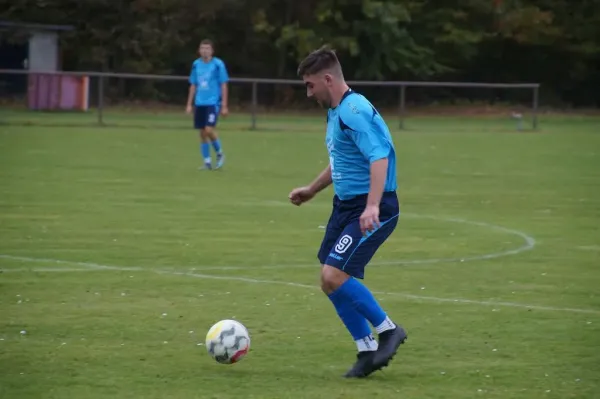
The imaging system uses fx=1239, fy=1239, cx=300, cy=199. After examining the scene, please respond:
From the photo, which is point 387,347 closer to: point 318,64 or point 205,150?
point 318,64

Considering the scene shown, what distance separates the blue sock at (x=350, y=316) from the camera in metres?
7.20

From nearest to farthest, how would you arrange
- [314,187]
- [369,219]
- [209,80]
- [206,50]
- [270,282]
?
[369,219] < [314,187] < [270,282] < [206,50] < [209,80]

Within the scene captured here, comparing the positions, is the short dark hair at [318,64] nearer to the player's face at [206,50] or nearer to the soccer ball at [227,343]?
the soccer ball at [227,343]

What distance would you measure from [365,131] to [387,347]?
1.27 m

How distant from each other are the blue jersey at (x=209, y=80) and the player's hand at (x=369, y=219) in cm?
1617

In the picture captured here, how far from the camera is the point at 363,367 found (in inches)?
281

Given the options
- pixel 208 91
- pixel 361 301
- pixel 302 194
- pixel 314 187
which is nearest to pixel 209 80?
pixel 208 91

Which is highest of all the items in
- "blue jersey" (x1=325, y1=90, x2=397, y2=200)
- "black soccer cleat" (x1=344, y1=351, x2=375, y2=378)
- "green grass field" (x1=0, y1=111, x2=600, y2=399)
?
"blue jersey" (x1=325, y1=90, x2=397, y2=200)

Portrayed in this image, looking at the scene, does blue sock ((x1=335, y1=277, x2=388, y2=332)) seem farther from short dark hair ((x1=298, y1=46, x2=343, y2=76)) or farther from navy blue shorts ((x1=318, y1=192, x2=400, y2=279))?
short dark hair ((x1=298, y1=46, x2=343, y2=76))

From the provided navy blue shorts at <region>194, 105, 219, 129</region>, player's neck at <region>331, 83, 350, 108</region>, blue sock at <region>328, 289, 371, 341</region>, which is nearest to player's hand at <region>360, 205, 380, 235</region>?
blue sock at <region>328, 289, 371, 341</region>

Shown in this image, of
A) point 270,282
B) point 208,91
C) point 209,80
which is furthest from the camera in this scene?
point 209,80

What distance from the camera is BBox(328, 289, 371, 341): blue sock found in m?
7.20

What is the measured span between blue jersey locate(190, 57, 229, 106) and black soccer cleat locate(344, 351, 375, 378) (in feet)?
52.3

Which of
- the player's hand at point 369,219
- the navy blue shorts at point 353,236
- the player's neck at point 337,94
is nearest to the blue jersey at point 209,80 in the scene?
the navy blue shorts at point 353,236
